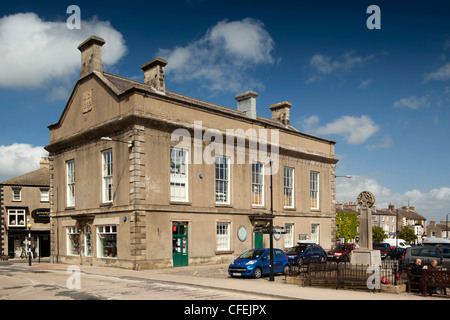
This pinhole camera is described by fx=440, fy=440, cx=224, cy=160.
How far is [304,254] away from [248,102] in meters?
14.3

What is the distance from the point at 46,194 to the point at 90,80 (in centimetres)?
2155

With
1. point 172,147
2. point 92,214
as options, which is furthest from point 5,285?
point 172,147

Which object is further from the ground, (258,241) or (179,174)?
(179,174)

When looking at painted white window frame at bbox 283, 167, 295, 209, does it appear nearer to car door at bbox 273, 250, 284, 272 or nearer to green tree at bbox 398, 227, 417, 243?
car door at bbox 273, 250, 284, 272

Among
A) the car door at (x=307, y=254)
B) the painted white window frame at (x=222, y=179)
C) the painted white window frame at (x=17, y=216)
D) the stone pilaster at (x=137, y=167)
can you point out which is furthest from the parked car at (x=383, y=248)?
the painted white window frame at (x=17, y=216)

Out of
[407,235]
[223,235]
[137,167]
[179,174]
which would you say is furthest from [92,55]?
[407,235]

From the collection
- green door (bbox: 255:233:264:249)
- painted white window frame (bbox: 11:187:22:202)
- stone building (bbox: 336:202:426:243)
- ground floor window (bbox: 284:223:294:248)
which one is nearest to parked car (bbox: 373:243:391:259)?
ground floor window (bbox: 284:223:294:248)

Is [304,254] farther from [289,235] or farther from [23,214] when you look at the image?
[23,214]

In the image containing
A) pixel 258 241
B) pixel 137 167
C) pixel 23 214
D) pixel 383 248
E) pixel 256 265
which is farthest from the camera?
pixel 23 214

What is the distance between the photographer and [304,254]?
1115 inches

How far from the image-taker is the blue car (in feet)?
67.9

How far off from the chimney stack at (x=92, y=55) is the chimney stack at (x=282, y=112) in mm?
18977

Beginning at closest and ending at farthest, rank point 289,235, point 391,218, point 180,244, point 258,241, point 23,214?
1. point 180,244
2. point 258,241
3. point 289,235
4. point 23,214
5. point 391,218
